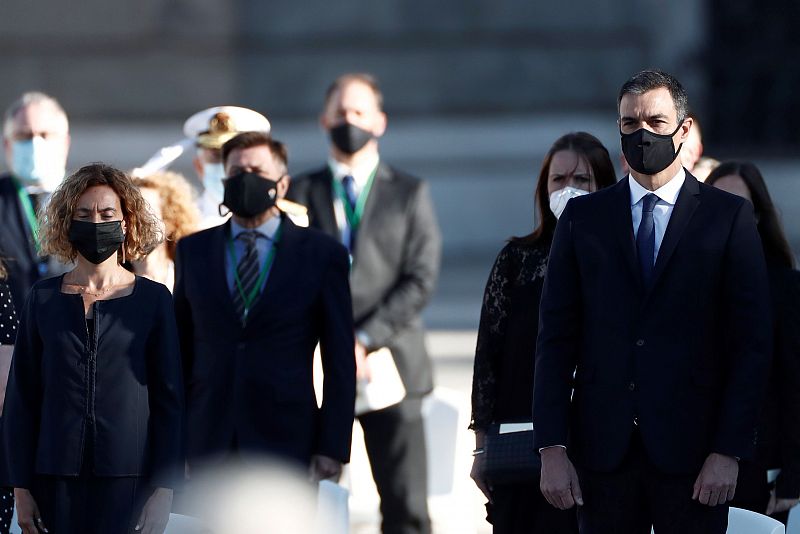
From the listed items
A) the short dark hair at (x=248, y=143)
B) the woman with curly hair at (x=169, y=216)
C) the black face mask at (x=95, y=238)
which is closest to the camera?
the black face mask at (x=95, y=238)

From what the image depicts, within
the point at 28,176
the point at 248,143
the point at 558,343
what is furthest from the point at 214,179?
the point at 558,343

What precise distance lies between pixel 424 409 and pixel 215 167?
55.4 inches

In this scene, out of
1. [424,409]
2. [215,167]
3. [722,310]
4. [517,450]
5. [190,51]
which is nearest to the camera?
[722,310]

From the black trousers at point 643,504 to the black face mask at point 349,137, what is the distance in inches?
118

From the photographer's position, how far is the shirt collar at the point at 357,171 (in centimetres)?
670

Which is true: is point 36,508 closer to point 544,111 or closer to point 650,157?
point 650,157

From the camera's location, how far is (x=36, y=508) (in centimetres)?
420

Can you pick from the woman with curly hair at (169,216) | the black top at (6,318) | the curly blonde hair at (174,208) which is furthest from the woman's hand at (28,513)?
the curly blonde hair at (174,208)

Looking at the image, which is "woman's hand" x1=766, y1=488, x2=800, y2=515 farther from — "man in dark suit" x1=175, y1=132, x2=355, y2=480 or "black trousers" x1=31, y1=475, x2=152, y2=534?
"black trousers" x1=31, y1=475, x2=152, y2=534

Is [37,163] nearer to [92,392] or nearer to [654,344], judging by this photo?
[92,392]

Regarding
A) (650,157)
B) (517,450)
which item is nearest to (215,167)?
(517,450)

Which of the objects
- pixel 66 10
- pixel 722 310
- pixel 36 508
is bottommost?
pixel 36 508

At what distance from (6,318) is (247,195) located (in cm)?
91

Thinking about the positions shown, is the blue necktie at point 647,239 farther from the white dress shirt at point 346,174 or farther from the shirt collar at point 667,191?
the white dress shirt at point 346,174
